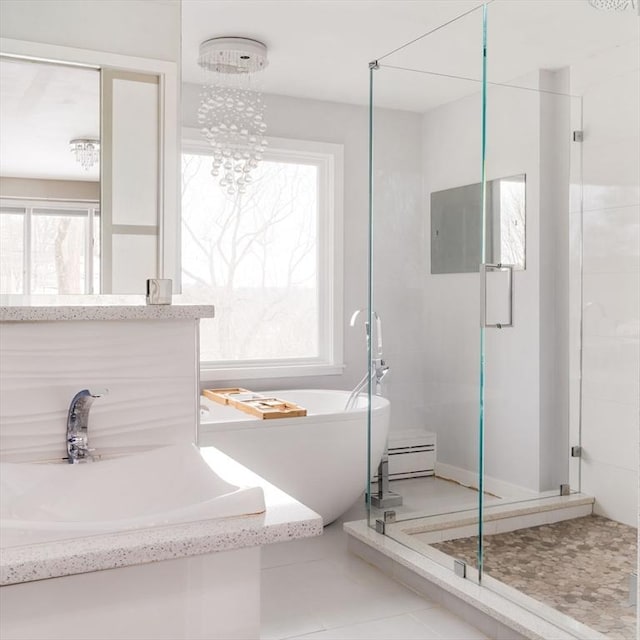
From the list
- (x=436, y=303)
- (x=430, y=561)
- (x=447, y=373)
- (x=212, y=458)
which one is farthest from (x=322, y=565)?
(x=212, y=458)

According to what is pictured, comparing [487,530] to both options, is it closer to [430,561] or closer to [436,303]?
[430,561]

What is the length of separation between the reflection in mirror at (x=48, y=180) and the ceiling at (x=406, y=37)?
1456mm

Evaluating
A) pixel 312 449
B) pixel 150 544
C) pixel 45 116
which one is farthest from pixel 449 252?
pixel 150 544

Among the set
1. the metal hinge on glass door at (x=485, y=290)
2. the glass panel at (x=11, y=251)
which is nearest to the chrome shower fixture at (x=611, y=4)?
the metal hinge on glass door at (x=485, y=290)

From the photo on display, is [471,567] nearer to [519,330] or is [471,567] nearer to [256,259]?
[519,330]

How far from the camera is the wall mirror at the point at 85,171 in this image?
1.82 metres

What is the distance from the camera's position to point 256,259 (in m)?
4.59

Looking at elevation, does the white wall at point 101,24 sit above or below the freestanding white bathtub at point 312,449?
above

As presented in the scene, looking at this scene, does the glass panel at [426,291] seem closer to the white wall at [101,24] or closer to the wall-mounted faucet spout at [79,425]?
the white wall at [101,24]

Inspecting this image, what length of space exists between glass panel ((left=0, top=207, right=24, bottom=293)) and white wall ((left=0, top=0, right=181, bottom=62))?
465 millimetres

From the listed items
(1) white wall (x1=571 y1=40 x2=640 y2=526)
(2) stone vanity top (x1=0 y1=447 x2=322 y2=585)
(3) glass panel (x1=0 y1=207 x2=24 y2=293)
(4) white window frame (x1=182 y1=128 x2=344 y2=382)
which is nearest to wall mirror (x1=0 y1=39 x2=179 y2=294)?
(3) glass panel (x1=0 y1=207 x2=24 y2=293)

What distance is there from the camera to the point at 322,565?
127 inches

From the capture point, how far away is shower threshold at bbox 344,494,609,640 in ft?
7.76

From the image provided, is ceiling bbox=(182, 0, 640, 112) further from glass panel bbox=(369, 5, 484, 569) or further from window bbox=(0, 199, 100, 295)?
window bbox=(0, 199, 100, 295)
